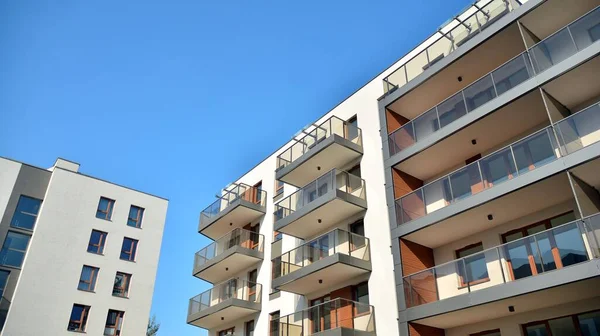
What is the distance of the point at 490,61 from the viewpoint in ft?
53.3

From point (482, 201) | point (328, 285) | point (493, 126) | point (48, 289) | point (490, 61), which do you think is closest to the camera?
point (482, 201)

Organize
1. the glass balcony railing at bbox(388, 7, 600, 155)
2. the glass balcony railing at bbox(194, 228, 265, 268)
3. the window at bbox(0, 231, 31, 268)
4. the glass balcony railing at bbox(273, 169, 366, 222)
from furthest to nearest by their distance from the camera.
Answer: the window at bbox(0, 231, 31, 268)
the glass balcony railing at bbox(194, 228, 265, 268)
the glass balcony railing at bbox(273, 169, 366, 222)
the glass balcony railing at bbox(388, 7, 600, 155)

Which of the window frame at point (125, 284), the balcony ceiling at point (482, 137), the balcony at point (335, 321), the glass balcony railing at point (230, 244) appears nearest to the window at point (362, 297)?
the balcony at point (335, 321)

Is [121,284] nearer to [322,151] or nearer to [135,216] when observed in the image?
[135,216]

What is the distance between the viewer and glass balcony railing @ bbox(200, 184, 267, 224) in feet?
84.3

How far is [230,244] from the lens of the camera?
2495cm

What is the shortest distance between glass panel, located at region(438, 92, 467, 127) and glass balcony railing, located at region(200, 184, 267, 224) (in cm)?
1160

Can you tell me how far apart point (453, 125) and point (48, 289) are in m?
25.5

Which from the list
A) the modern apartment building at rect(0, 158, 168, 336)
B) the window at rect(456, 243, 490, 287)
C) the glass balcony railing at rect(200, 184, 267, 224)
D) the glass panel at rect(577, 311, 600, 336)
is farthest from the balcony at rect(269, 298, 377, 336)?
the modern apartment building at rect(0, 158, 168, 336)

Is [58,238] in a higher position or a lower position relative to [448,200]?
higher

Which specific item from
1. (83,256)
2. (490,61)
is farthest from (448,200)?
(83,256)

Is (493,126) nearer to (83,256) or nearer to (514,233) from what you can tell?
(514,233)

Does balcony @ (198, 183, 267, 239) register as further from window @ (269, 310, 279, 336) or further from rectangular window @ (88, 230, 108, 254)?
rectangular window @ (88, 230, 108, 254)

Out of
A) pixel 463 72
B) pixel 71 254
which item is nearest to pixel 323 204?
pixel 463 72
